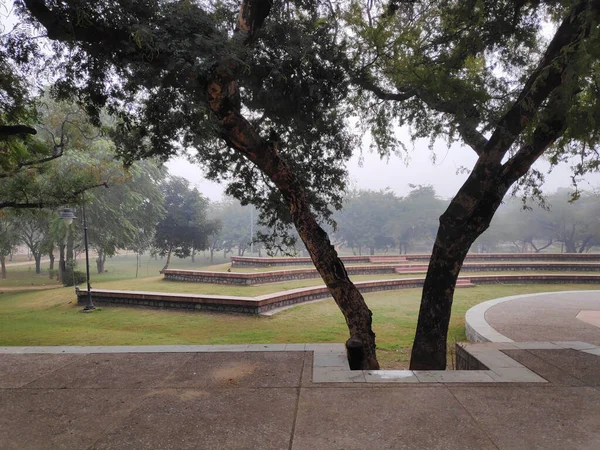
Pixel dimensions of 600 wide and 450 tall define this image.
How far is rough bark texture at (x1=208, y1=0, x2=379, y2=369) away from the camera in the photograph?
5473mm

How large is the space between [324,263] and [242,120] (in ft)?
8.15

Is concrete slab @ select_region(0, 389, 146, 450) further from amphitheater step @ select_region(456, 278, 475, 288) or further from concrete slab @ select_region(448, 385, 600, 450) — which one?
amphitheater step @ select_region(456, 278, 475, 288)

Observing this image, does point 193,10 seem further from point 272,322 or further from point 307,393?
point 272,322

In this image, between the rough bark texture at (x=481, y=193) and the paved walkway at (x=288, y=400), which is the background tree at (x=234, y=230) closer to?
the rough bark texture at (x=481, y=193)

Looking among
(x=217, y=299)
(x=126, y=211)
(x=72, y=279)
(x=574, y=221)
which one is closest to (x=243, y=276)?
(x=217, y=299)

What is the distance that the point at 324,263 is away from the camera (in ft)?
19.1

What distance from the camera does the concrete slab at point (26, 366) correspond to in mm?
4488

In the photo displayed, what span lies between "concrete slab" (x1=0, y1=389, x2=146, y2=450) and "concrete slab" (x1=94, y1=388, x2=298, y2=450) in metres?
0.18

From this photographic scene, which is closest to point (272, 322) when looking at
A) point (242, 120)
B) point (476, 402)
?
point (242, 120)

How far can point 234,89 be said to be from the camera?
19.0 feet

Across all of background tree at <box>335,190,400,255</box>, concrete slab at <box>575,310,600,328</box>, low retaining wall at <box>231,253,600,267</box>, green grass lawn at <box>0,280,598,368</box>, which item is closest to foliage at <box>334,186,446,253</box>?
background tree at <box>335,190,400,255</box>

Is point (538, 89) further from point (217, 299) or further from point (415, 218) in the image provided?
point (415, 218)

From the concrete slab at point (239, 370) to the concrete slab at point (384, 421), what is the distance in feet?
1.93

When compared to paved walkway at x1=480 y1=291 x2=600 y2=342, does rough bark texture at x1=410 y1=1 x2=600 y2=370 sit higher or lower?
higher
